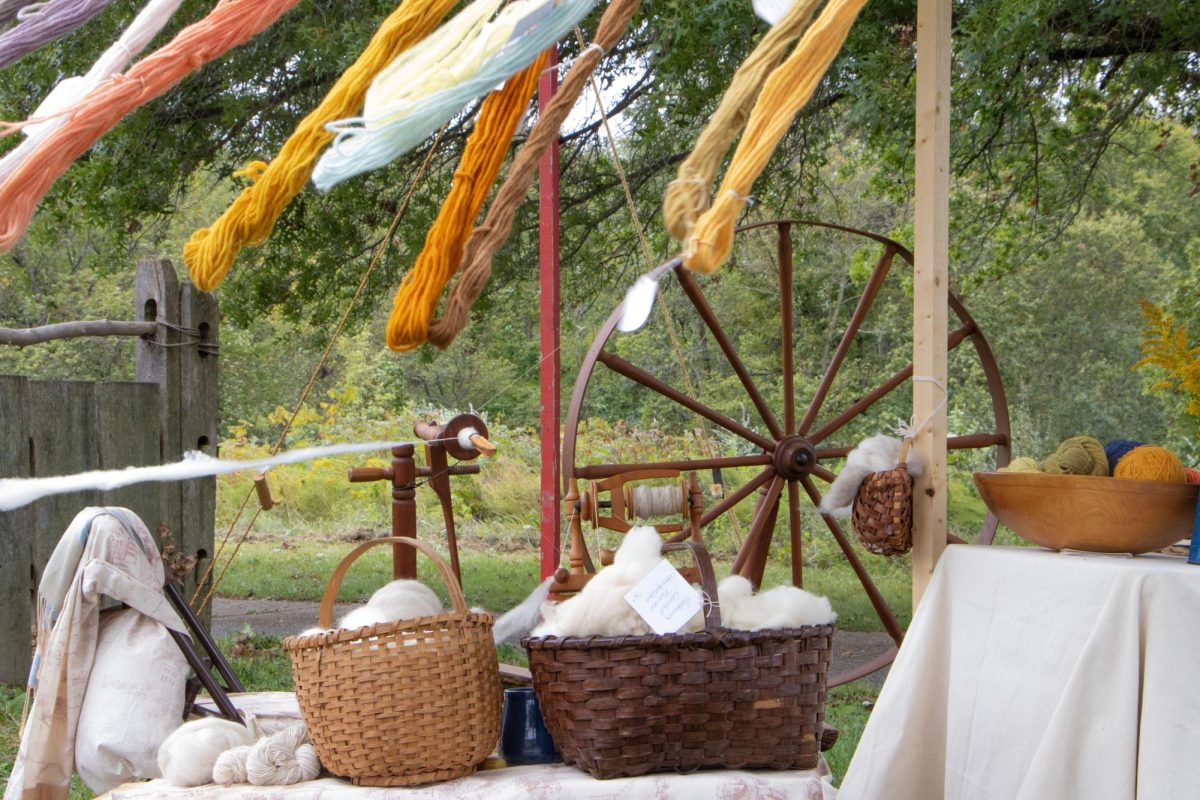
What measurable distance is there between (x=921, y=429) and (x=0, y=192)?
181 cm

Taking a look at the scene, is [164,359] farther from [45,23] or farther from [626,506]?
[45,23]

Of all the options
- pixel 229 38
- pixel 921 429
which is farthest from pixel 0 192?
pixel 921 429

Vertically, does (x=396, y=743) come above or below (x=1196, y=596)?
below

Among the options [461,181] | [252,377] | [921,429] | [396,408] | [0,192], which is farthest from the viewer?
[252,377]

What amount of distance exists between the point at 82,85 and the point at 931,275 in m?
1.68

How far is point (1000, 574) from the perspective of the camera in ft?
6.81

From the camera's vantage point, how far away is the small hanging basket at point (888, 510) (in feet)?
7.94

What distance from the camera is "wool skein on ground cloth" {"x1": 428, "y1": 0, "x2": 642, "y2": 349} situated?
73.4 inches

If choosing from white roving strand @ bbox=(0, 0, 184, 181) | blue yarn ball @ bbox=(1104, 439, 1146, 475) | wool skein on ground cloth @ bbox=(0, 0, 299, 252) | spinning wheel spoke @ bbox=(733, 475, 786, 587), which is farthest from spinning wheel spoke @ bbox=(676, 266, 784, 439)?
white roving strand @ bbox=(0, 0, 184, 181)

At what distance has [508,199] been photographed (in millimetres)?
1956

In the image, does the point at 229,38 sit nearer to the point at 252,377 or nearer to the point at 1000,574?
the point at 1000,574

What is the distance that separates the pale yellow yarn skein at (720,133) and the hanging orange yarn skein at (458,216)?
1.42 feet

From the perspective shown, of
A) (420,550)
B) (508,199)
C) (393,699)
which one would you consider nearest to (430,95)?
(508,199)

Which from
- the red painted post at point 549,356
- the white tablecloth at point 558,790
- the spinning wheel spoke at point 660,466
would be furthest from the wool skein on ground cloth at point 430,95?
the spinning wheel spoke at point 660,466
